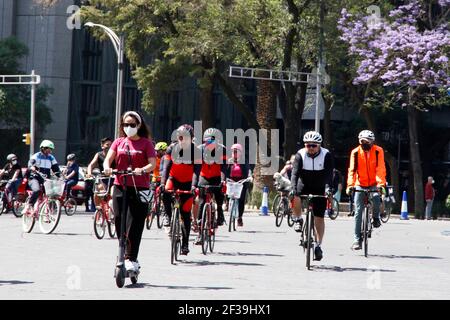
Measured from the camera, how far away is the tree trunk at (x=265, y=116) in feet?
143

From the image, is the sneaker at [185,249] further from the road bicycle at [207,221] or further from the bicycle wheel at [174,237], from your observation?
the road bicycle at [207,221]

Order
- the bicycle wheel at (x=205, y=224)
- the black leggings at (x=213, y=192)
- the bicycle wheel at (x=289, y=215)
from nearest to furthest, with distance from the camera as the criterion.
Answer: the bicycle wheel at (x=205, y=224)
the black leggings at (x=213, y=192)
the bicycle wheel at (x=289, y=215)

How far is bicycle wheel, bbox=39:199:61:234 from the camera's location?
70.8 feet

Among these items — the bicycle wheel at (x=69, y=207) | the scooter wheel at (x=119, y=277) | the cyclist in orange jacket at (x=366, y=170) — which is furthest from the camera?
the bicycle wheel at (x=69, y=207)

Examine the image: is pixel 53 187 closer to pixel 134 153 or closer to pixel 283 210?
pixel 283 210

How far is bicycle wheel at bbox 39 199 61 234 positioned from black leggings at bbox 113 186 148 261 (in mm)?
9321

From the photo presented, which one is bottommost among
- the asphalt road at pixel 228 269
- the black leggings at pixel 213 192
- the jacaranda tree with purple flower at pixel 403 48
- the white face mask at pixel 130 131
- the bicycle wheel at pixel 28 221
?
the asphalt road at pixel 228 269

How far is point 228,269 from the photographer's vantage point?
14680 millimetres

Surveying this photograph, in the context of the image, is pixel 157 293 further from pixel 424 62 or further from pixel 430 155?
pixel 430 155

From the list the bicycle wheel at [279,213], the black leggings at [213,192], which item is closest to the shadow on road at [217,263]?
the black leggings at [213,192]

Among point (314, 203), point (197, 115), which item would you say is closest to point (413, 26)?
point (314, 203)

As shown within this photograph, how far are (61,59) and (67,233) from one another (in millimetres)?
49569

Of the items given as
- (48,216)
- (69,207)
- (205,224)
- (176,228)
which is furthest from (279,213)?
(176,228)

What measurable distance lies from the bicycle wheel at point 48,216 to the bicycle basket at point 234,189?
400 cm
